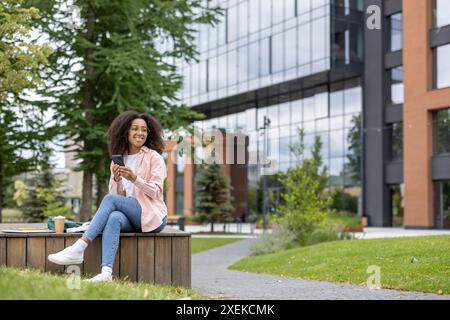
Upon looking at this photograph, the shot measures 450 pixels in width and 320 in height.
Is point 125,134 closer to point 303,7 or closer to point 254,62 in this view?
point 303,7

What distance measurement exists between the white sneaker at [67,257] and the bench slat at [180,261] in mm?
1165

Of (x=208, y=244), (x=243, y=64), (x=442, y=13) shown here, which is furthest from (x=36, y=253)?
(x=243, y=64)

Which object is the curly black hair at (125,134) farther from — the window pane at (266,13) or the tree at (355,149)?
the window pane at (266,13)

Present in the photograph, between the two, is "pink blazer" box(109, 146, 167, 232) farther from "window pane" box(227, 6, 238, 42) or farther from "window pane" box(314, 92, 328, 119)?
"window pane" box(227, 6, 238, 42)

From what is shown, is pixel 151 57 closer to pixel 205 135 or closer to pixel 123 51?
pixel 123 51

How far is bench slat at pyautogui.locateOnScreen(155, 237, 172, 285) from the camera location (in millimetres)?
7891

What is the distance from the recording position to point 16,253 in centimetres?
764

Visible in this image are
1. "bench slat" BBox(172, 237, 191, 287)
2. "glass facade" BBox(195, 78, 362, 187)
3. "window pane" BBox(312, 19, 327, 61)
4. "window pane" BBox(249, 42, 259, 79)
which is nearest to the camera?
"bench slat" BBox(172, 237, 191, 287)

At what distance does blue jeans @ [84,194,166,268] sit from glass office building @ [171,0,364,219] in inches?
1268

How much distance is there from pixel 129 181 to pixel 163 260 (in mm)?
1004

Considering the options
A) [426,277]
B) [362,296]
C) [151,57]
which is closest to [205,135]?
[151,57]

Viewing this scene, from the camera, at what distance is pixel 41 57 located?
15336 millimetres

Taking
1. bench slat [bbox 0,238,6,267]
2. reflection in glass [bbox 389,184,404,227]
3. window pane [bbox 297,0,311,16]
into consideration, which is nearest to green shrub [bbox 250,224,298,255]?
bench slat [bbox 0,238,6,267]
